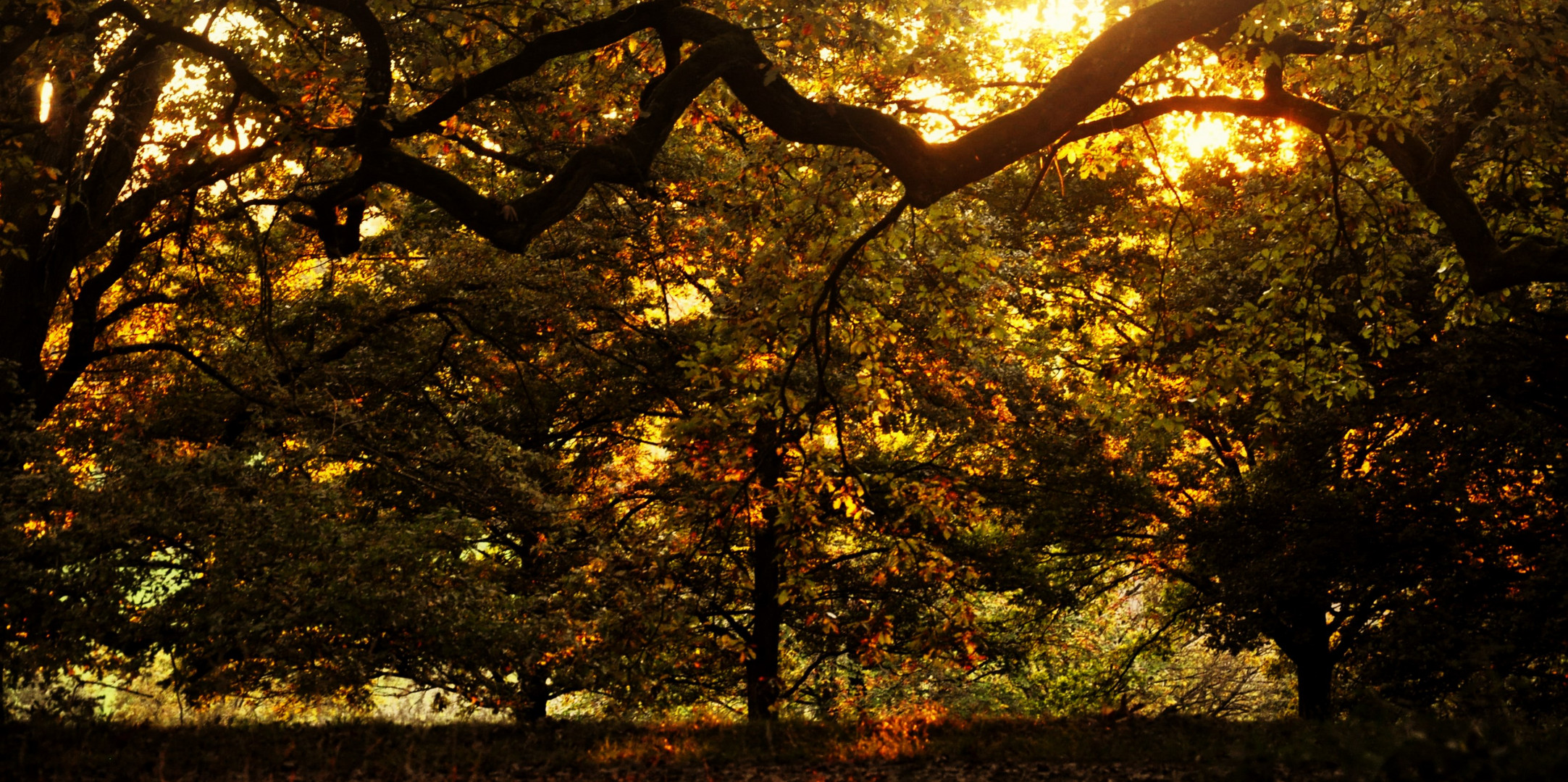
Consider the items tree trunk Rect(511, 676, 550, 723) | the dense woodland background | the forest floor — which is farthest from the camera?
tree trunk Rect(511, 676, 550, 723)

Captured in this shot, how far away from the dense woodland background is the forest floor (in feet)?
2.32

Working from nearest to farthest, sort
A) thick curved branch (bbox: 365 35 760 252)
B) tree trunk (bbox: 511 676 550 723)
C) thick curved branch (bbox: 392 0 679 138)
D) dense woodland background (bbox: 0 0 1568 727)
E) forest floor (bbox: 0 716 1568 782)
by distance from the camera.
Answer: thick curved branch (bbox: 365 35 760 252), forest floor (bbox: 0 716 1568 782), thick curved branch (bbox: 392 0 679 138), dense woodland background (bbox: 0 0 1568 727), tree trunk (bbox: 511 676 550 723)

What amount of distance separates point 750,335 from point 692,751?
3.11m

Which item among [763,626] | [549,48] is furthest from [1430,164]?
[763,626]

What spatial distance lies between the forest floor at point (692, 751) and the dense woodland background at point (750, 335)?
706 mm

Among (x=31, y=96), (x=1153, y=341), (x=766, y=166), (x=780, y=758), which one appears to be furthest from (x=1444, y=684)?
(x=31, y=96)

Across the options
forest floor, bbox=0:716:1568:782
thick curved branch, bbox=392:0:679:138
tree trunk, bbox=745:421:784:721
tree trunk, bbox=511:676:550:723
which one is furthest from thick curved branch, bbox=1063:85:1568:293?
tree trunk, bbox=511:676:550:723

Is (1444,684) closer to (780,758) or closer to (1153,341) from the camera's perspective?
(1153,341)

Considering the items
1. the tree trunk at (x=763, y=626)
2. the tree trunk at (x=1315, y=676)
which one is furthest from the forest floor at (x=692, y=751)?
the tree trunk at (x=1315, y=676)

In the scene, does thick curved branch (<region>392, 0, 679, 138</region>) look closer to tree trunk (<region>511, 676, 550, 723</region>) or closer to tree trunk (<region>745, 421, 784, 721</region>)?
tree trunk (<region>511, 676, 550, 723</region>)

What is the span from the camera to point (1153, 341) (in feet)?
28.4

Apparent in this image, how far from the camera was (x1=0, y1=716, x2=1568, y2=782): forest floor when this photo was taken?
244 inches

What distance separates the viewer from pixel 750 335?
785cm

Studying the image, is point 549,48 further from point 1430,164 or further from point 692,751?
point 1430,164
